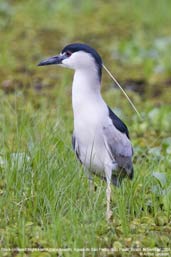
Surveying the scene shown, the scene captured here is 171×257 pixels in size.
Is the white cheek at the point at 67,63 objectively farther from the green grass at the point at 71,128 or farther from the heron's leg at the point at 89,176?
the heron's leg at the point at 89,176

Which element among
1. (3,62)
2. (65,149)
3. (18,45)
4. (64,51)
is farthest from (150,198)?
(18,45)

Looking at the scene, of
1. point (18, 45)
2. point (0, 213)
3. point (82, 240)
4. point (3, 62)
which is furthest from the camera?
point (18, 45)

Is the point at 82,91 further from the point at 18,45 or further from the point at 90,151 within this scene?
the point at 18,45

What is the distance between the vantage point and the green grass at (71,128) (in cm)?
518

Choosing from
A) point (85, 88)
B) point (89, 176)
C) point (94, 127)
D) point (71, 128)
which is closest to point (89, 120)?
point (94, 127)

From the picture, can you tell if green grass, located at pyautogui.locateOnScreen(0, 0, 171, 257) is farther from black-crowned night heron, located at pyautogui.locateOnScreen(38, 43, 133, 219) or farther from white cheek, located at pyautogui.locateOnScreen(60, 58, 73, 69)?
white cheek, located at pyautogui.locateOnScreen(60, 58, 73, 69)

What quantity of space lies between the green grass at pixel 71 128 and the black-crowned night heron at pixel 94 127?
4.7 inches

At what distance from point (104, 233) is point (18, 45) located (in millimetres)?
5135

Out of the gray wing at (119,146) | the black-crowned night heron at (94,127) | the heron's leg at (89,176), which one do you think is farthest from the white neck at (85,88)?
the heron's leg at (89,176)

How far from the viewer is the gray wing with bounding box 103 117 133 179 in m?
5.59

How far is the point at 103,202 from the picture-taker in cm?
554

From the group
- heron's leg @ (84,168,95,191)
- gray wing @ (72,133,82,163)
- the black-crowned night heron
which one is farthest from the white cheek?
heron's leg @ (84,168,95,191)

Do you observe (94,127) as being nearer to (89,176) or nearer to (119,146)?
(119,146)

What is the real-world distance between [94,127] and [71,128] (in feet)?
5.54
